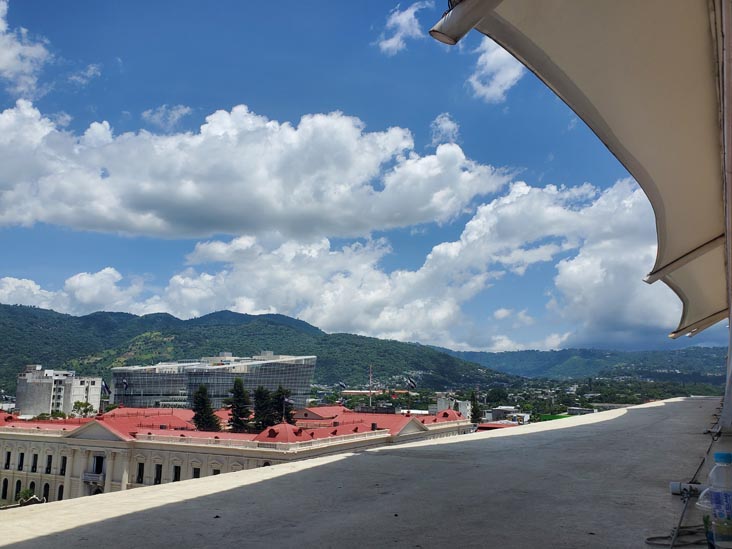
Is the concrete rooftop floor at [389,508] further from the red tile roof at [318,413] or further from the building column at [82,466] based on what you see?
the red tile roof at [318,413]

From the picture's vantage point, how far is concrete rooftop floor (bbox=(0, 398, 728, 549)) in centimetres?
417

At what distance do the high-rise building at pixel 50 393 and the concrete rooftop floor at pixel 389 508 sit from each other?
95260 millimetres

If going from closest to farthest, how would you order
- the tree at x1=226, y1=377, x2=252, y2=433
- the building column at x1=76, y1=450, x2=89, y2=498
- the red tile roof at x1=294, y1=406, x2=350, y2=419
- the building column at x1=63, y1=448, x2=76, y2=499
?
1. the building column at x1=76, y1=450, x2=89, y2=498
2. the building column at x1=63, y1=448, x2=76, y2=499
3. the tree at x1=226, y1=377, x2=252, y2=433
4. the red tile roof at x1=294, y1=406, x2=350, y2=419

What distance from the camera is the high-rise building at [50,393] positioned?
86.7 metres

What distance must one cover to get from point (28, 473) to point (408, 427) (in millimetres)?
28140

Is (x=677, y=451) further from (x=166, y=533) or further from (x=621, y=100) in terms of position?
(x=166, y=533)

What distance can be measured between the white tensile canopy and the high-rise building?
9868cm

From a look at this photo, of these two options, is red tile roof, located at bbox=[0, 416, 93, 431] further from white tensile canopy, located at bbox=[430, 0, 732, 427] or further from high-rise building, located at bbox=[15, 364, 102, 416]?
high-rise building, located at bbox=[15, 364, 102, 416]

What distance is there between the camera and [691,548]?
3693 mm

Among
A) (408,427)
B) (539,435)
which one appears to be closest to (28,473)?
(408,427)

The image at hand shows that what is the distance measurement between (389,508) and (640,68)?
5454 mm

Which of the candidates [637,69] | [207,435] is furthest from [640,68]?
[207,435]

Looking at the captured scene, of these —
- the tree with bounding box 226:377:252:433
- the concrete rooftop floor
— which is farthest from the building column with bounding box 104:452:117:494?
the concrete rooftop floor

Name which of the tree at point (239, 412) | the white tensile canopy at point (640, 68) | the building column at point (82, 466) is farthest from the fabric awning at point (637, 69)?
the tree at point (239, 412)
